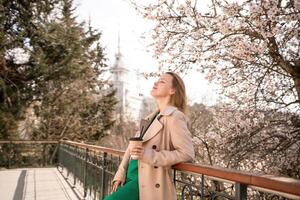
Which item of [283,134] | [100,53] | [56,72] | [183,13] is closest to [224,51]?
[183,13]

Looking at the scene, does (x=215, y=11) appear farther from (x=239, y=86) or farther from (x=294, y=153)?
(x=294, y=153)

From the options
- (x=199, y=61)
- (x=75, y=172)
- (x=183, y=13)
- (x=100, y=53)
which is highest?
(x=100, y=53)

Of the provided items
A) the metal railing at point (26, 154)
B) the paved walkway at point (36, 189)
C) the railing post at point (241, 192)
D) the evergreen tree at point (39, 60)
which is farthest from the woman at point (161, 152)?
the metal railing at point (26, 154)

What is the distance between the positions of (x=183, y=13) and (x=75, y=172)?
432 centimetres

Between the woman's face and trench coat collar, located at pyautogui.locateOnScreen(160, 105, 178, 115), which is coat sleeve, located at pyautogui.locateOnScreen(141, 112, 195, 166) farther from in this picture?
the woman's face

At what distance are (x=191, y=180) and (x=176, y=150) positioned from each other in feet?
1.12

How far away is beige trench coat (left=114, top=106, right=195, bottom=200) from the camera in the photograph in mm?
2111

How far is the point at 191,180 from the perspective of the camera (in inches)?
94.1

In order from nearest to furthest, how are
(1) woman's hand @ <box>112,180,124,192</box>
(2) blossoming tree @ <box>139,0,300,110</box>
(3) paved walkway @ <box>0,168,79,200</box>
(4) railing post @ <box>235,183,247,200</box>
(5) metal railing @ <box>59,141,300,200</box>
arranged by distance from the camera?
(5) metal railing @ <box>59,141,300,200</box> < (4) railing post @ <box>235,183,247,200</box> < (1) woman's hand @ <box>112,180,124,192</box> < (2) blossoming tree @ <box>139,0,300,110</box> < (3) paved walkway @ <box>0,168,79,200</box>

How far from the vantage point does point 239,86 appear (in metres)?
6.59

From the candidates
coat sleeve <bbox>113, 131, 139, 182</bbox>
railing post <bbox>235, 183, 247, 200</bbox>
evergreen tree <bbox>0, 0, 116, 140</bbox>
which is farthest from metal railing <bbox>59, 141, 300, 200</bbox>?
evergreen tree <bbox>0, 0, 116, 140</bbox>

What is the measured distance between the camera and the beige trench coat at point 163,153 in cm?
211

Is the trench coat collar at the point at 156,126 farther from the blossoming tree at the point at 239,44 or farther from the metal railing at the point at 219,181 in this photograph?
the blossoming tree at the point at 239,44

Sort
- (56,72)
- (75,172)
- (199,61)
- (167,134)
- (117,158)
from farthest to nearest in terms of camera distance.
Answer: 1. (56,72)
2. (75,172)
3. (199,61)
4. (117,158)
5. (167,134)
